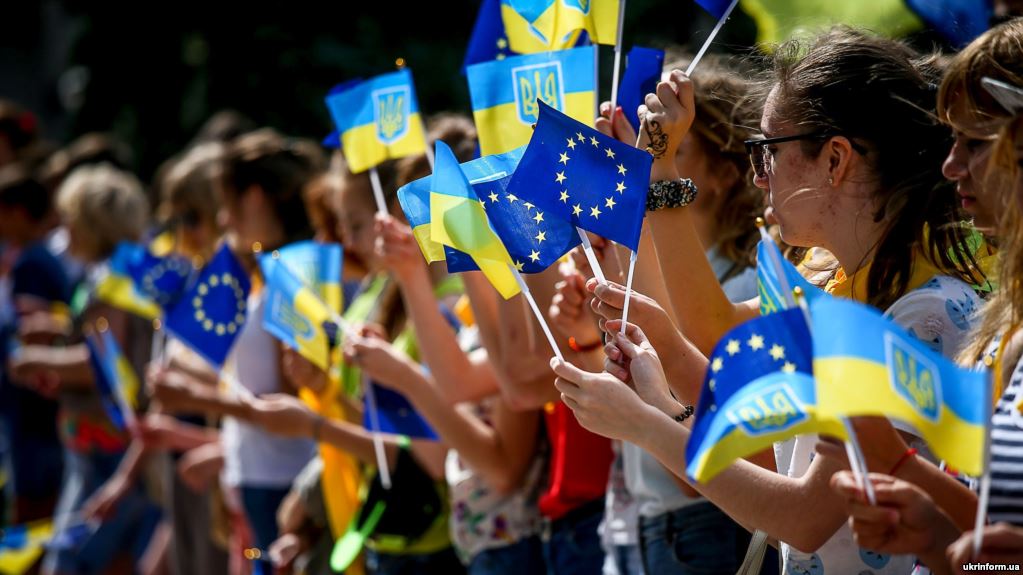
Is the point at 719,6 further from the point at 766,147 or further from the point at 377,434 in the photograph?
the point at 377,434

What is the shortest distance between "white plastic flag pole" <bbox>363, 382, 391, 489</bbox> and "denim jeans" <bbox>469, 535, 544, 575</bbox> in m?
0.45

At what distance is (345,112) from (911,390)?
2586mm

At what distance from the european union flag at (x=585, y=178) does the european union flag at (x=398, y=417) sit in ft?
5.01

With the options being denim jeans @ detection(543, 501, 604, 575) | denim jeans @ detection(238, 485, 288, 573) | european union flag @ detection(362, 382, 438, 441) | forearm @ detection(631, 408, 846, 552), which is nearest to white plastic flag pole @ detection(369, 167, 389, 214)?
european union flag @ detection(362, 382, 438, 441)

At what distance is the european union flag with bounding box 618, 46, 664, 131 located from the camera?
122 inches

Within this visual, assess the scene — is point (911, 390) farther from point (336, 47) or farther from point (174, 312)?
point (336, 47)

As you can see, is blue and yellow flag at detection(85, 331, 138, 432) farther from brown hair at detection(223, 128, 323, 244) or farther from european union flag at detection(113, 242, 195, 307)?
brown hair at detection(223, 128, 323, 244)

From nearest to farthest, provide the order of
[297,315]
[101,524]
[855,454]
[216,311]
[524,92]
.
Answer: [855,454]
[524,92]
[297,315]
[216,311]
[101,524]

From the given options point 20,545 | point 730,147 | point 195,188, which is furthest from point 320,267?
point 20,545

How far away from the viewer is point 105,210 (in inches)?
266

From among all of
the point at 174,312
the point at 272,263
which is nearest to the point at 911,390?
the point at 272,263

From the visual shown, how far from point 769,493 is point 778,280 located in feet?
1.50

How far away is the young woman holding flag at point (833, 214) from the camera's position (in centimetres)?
234

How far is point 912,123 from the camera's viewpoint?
8.61 ft
